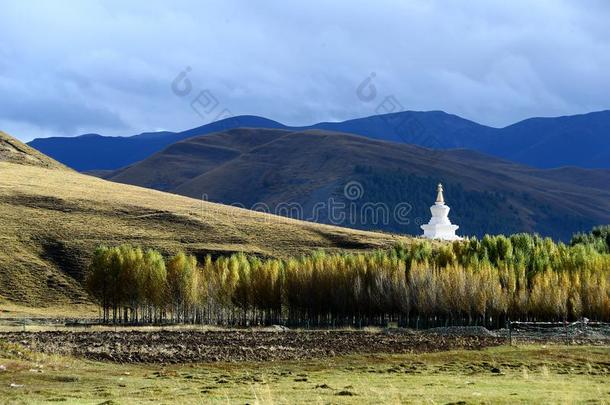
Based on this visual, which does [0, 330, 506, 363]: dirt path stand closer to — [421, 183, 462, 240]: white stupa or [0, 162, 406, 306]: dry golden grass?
[0, 162, 406, 306]: dry golden grass

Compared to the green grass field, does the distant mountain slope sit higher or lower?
higher

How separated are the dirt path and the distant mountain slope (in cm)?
5956

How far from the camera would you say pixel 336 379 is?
37938 mm

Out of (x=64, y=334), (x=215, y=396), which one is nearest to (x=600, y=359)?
(x=215, y=396)

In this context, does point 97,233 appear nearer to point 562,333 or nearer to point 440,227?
point 440,227

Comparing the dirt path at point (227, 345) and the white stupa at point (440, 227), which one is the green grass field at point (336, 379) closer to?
the dirt path at point (227, 345)

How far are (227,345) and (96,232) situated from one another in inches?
3857

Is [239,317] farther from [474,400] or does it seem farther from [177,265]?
[474,400]

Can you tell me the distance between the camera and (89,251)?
144m

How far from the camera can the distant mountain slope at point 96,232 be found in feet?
430


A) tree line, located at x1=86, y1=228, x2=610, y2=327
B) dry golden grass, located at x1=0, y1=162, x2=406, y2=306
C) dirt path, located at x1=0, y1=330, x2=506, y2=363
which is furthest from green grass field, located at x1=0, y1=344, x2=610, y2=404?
dry golden grass, located at x1=0, y1=162, x2=406, y2=306

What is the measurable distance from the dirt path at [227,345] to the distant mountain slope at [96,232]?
195 ft

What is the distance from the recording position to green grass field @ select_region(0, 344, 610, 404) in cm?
3056

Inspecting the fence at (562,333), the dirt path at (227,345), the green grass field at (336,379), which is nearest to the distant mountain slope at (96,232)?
the dirt path at (227,345)
